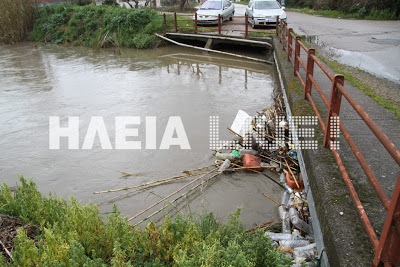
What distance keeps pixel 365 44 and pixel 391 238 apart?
42.1 ft

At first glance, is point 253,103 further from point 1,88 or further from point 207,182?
point 1,88

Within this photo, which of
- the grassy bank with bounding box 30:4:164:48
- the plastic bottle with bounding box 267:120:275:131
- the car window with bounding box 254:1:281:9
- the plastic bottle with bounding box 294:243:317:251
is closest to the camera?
the plastic bottle with bounding box 294:243:317:251

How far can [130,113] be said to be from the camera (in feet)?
27.6

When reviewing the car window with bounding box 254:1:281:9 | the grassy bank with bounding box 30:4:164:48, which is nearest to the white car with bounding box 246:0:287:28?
the car window with bounding box 254:1:281:9

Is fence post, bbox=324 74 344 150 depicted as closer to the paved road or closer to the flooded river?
the flooded river

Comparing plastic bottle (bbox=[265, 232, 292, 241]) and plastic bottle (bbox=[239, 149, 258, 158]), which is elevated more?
plastic bottle (bbox=[239, 149, 258, 158])

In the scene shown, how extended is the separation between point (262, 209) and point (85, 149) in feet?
13.0

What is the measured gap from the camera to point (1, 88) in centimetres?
1138

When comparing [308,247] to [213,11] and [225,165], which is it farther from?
[213,11]

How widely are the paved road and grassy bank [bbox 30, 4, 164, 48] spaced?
29.7 feet

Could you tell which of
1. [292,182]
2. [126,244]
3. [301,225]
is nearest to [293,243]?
[301,225]

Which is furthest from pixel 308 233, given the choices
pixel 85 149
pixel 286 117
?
pixel 85 149

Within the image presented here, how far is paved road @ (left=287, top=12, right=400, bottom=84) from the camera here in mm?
9641

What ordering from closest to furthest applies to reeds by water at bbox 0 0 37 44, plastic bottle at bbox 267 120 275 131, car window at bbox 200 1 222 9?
plastic bottle at bbox 267 120 275 131 → car window at bbox 200 1 222 9 → reeds by water at bbox 0 0 37 44
